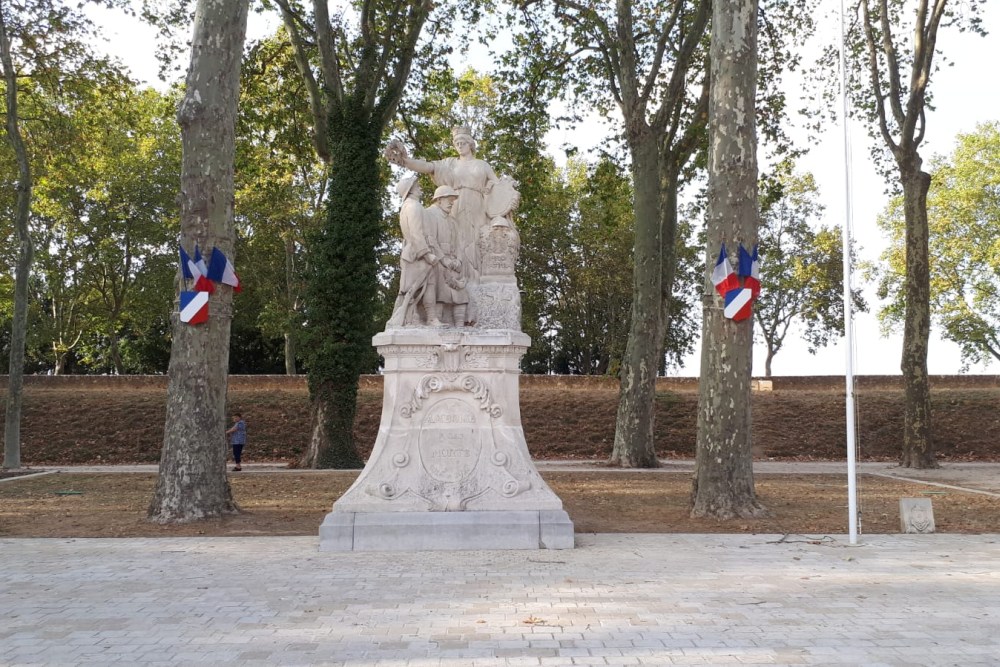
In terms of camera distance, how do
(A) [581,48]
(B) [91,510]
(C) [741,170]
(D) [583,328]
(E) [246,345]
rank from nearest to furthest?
(C) [741,170]
(B) [91,510]
(A) [581,48]
(D) [583,328]
(E) [246,345]

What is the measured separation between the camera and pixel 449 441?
29.6 feet

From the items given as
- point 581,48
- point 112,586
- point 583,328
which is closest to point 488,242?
point 112,586

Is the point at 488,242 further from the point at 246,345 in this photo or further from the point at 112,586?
the point at 246,345

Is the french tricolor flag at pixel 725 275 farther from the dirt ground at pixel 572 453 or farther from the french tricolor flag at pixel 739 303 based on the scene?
the dirt ground at pixel 572 453

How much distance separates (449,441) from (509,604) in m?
2.83

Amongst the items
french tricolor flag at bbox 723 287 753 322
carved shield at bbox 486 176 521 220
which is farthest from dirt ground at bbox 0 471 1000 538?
carved shield at bbox 486 176 521 220

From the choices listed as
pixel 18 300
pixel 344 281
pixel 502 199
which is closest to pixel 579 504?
pixel 502 199

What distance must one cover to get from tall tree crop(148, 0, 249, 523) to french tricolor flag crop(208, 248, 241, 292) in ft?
0.56

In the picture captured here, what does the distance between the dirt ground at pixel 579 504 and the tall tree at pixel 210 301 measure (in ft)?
1.60

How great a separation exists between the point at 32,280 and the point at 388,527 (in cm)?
3006

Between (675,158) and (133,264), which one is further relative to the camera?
(133,264)

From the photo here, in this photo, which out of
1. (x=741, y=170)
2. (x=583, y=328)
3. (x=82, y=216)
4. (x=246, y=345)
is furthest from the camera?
(x=246, y=345)

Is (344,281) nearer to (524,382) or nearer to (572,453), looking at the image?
(572,453)

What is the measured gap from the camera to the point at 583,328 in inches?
1421
